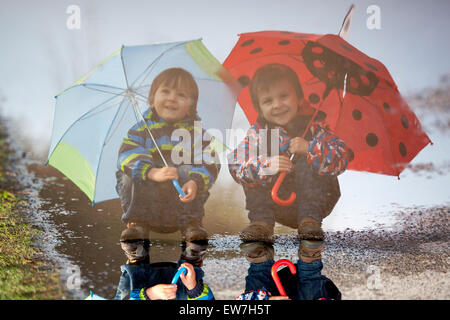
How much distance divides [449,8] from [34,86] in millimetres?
2610

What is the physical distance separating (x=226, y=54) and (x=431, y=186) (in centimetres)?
152

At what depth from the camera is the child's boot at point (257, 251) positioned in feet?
7.88

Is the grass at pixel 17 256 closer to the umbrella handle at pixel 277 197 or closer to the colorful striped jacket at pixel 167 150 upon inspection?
the colorful striped jacket at pixel 167 150

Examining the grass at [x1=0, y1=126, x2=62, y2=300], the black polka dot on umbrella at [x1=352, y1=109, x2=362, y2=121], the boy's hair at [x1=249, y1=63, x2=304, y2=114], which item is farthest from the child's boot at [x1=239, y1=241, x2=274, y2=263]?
the grass at [x1=0, y1=126, x2=62, y2=300]

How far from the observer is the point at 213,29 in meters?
2.44

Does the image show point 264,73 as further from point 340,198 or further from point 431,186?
point 431,186

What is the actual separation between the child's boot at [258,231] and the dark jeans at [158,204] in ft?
0.99

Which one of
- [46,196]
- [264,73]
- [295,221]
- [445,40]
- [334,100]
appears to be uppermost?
[445,40]

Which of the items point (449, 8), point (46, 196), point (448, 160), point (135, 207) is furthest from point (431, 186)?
point (46, 196)

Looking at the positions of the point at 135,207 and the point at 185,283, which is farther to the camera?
the point at 135,207

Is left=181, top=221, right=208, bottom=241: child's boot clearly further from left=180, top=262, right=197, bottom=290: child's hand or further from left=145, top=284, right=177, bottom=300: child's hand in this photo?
left=145, top=284, right=177, bottom=300: child's hand

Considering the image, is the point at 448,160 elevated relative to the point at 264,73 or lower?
lower
